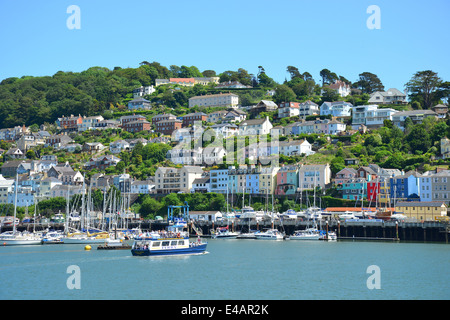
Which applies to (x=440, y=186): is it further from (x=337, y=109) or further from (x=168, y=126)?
(x=168, y=126)

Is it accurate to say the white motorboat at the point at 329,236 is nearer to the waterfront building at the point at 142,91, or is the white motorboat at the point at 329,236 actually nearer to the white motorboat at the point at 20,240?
the white motorboat at the point at 20,240

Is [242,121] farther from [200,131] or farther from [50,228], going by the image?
[50,228]

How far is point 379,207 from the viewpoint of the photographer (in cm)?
8856

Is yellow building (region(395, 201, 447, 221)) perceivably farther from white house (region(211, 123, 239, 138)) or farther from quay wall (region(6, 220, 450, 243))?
white house (region(211, 123, 239, 138))

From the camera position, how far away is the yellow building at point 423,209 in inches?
3092

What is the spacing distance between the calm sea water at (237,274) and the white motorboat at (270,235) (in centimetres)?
1527

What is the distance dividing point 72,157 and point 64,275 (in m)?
93.3

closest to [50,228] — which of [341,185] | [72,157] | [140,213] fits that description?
[140,213]

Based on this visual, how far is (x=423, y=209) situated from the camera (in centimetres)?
7956

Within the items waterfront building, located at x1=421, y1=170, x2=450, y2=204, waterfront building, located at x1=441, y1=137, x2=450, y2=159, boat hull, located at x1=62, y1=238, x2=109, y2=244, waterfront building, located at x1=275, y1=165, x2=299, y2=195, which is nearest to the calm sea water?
boat hull, located at x1=62, y1=238, x2=109, y2=244

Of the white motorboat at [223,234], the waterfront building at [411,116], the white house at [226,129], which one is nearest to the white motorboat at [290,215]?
the white motorboat at [223,234]

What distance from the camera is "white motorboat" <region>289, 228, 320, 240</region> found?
255 ft

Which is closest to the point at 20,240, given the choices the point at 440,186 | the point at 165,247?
the point at 165,247
